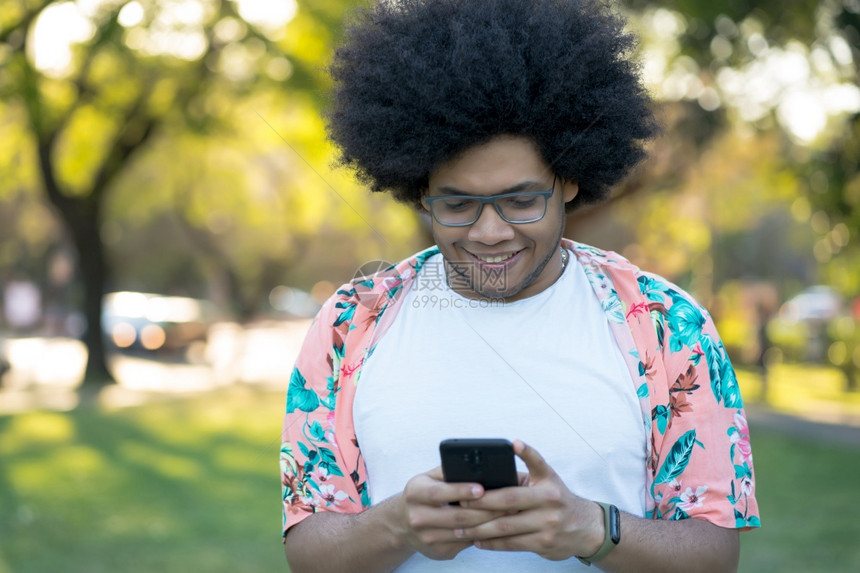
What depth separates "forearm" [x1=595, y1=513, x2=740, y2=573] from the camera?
1969mm

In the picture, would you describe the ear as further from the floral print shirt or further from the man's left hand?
the man's left hand

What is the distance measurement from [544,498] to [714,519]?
0.43 m

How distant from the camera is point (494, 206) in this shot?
217 centimetres

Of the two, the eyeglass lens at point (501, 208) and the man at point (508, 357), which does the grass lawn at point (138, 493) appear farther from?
the eyeglass lens at point (501, 208)

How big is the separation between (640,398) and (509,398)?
0.29 meters

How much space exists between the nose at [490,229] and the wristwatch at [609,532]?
630 millimetres

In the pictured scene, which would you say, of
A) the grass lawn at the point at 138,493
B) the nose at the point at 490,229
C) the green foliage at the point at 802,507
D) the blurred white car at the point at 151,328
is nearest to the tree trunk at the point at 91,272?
the grass lawn at the point at 138,493

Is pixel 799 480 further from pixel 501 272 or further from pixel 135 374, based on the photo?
pixel 135 374

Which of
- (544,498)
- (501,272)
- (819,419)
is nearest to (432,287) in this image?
(501,272)

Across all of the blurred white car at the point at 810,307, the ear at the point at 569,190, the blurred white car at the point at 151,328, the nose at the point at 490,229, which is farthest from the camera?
the blurred white car at the point at 810,307

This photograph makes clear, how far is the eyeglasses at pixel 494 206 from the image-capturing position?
2170 millimetres

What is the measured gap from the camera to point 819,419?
45.5ft

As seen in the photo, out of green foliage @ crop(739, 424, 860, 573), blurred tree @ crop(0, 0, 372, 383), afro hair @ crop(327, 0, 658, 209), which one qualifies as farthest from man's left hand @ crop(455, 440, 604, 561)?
blurred tree @ crop(0, 0, 372, 383)

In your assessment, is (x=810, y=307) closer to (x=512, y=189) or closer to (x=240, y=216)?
(x=240, y=216)
